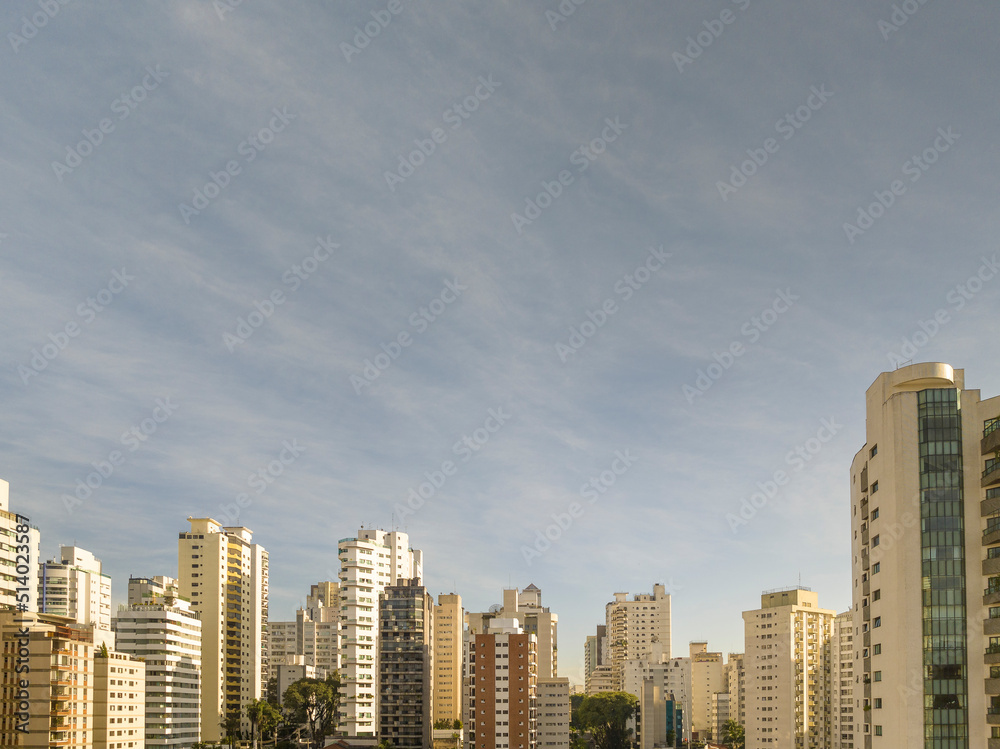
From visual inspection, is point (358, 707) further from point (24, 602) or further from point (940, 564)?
point (940, 564)

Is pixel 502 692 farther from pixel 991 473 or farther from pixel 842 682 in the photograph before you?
pixel 991 473

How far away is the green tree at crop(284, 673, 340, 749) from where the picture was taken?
13700 cm

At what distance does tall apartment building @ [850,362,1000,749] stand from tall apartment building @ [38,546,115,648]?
137 meters

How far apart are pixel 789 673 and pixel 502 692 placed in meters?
65.8

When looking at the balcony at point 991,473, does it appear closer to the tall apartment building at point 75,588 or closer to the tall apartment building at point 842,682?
the tall apartment building at point 842,682

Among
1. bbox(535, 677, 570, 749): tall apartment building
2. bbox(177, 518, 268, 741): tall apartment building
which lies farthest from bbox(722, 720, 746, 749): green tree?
bbox(177, 518, 268, 741): tall apartment building

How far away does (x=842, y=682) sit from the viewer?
157 m

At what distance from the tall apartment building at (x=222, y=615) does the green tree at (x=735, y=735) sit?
89503 millimetres

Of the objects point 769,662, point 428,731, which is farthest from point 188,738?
point 769,662

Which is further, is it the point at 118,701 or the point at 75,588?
the point at 75,588

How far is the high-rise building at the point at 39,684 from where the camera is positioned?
279 ft

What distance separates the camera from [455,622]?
6526 inches

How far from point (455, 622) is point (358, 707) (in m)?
28.5

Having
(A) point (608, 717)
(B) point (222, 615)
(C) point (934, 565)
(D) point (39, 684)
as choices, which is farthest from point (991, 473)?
(A) point (608, 717)
